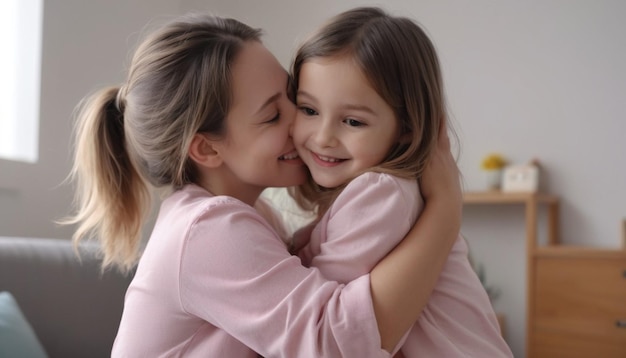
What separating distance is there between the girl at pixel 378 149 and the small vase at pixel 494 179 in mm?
2617

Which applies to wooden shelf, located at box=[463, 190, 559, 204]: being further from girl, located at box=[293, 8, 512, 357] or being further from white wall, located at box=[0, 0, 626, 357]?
girl, located at box=[293, 8, 512, 357]

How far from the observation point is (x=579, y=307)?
11.1ft

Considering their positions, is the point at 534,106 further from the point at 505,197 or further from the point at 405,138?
the point at 405,138

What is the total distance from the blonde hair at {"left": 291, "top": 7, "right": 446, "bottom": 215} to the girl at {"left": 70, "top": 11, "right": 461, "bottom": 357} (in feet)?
0.20

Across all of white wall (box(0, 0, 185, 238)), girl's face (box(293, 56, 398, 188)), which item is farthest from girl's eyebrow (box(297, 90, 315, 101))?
white wall (box(0, 0, 185, 238))

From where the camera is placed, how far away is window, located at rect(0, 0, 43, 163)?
122 inches

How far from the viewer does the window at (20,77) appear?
10.2ft

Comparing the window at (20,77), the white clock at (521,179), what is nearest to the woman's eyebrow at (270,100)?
the window at (20,77)

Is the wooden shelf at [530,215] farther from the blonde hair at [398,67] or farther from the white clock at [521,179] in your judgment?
the blonde hair at [398,67]

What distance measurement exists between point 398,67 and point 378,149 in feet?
0.47

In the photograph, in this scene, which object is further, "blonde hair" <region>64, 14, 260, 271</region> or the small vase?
the small vase

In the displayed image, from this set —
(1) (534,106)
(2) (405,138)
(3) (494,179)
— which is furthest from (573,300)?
(2) (405,138)

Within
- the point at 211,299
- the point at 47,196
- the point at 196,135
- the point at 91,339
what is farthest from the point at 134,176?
the point at 47,196

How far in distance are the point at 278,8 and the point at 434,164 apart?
351cm
